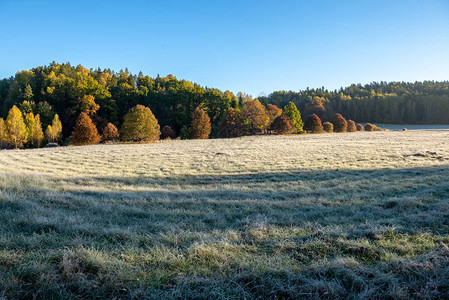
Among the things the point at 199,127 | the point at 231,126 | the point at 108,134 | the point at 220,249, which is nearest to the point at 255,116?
the point at 231,126

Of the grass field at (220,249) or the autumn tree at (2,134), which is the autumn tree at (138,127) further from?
the grass field at (220,249)

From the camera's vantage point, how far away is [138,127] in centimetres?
3853

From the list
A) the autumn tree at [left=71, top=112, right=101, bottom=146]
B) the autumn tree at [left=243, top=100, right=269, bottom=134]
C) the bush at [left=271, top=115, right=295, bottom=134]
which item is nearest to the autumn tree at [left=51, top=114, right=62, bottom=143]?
the autumn tree at [left=71, top=112, right=101, bottom=146]

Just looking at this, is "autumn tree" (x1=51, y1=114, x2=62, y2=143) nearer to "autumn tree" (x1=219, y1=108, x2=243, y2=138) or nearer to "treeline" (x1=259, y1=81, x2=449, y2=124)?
"autumn tree" (x1=219, y1=108, x2=243, y2=138)

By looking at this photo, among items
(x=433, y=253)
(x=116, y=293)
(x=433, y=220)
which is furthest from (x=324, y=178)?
(x=116, y=293)

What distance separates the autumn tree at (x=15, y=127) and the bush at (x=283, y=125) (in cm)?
5246

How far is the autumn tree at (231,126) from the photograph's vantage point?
4975 cm

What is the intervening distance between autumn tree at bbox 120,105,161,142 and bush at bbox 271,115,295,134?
24943 mm

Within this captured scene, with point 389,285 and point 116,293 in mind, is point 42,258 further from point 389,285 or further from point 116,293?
point 389,285

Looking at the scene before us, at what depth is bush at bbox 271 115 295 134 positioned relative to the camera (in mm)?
47812

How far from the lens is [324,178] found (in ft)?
37.2

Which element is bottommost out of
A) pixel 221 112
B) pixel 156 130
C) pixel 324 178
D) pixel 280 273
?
pixel 324 178

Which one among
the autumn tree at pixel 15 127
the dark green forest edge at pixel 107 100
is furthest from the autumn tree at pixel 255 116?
the autumn tree at pixel 15 127

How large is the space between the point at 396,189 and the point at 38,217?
10258mm
